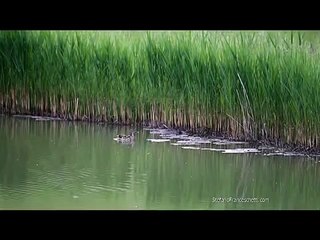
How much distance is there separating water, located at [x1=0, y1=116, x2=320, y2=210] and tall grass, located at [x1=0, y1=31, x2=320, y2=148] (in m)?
0.55

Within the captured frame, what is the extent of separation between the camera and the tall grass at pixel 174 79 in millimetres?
8070

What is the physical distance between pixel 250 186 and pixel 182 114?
6.70ft

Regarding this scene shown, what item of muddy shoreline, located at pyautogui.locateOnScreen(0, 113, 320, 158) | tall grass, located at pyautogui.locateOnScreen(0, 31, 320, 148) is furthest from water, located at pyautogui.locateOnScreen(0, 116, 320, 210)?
tall grass, located at pyautogui.locateOnScreen(0, 31, 320, 148)

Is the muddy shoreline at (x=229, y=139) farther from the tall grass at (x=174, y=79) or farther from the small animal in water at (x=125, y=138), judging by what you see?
the small animal in water at (x=125, y=138)

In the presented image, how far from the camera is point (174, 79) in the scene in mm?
9008

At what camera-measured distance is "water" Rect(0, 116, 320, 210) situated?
20.5 feet

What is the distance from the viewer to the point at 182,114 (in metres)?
8.77

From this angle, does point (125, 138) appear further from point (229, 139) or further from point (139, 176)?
point (139, 176)

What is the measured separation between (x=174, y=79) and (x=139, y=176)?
2263 mm

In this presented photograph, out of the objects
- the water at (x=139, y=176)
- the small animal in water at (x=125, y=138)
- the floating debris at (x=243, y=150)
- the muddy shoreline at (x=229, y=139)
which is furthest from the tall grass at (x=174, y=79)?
the small animal in water at (x=125, y=138)

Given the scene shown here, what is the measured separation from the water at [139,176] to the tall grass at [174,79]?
0.55 meters

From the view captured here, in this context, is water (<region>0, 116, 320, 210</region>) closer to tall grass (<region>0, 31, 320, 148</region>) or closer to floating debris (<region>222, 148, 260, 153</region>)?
floating debris (<region>222, 148, 260, 153</region>)

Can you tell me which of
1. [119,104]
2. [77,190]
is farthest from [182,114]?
[77,190]

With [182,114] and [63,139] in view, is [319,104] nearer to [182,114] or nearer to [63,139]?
[182,114]
